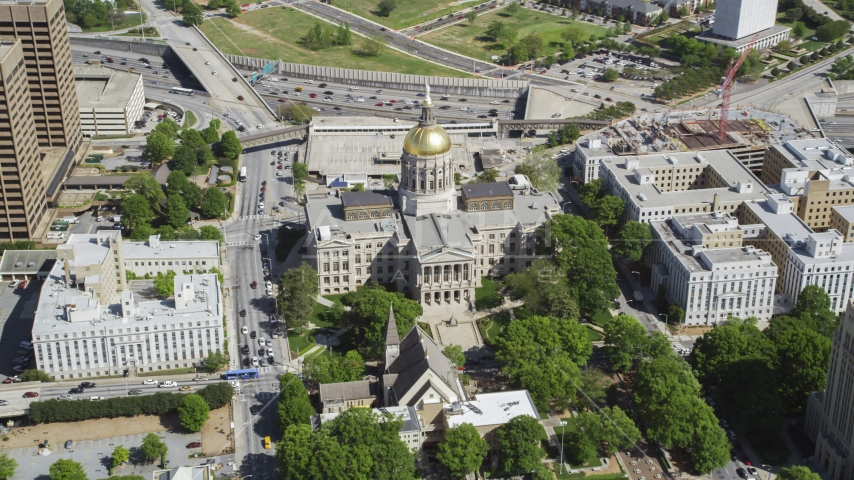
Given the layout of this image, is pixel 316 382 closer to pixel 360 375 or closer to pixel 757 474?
pixel 360 375

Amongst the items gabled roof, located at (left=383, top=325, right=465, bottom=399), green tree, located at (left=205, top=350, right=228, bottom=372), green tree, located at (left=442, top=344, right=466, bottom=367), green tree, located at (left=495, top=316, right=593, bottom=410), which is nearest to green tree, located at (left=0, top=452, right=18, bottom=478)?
green tree, located at (left=205, top=350, right=228, bottom=372)

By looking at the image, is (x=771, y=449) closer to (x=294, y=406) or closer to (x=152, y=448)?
(x=294, y=406)

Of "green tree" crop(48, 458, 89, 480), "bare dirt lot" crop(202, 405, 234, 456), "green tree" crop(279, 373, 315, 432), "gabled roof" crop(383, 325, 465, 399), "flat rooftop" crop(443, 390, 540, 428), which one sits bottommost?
"bare dirt lot" crop(202, 405, 234, 456)

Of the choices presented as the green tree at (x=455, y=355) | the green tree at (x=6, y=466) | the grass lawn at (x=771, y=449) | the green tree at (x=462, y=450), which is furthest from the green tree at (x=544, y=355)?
the green tree at (x=6, y=466)

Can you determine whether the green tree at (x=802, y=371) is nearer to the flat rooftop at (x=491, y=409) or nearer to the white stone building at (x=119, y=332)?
the flat rooftop at (x=491, y=409)

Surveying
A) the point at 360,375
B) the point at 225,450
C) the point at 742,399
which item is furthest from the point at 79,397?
the point at 742,399

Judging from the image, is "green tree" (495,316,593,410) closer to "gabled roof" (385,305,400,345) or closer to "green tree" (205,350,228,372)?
"gabled roof" (385,305,400,345)

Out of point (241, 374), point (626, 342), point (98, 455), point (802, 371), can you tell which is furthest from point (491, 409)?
point (98, 455)
